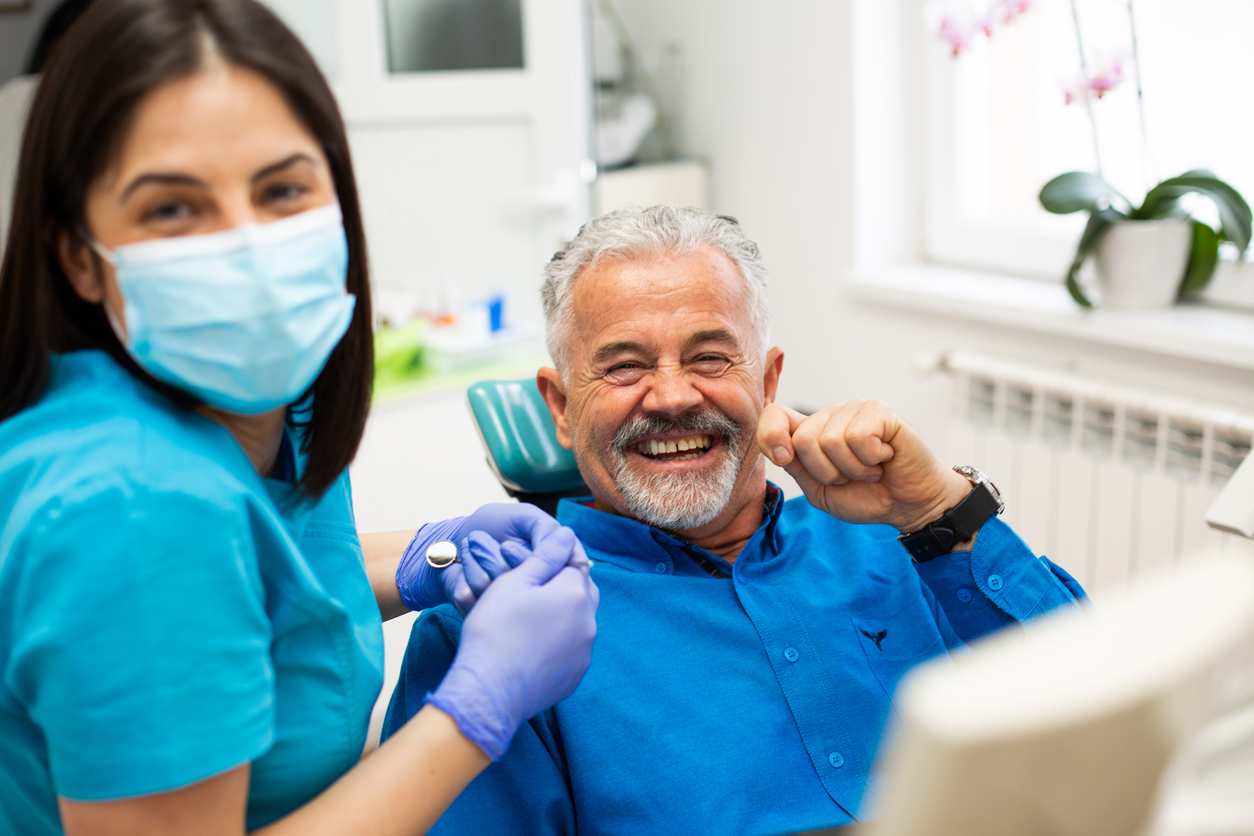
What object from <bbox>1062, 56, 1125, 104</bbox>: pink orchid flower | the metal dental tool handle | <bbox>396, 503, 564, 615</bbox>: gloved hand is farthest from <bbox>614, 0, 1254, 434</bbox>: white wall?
the metal dental tool handle

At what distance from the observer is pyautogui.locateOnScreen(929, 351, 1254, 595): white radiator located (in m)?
2.10

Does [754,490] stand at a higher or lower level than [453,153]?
lower

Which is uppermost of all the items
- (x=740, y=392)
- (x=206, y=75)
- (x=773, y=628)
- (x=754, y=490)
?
(x=206, y=75)

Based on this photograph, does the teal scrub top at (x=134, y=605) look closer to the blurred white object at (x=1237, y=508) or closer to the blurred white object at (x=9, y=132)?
the blurred white object at (x=1237, y=508)

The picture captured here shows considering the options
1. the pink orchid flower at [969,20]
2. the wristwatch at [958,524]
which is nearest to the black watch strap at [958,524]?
the wristwatch at [958,524]

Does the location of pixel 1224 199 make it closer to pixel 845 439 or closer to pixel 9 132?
pixel 845 439

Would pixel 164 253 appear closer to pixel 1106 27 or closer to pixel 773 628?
pixel 773 628

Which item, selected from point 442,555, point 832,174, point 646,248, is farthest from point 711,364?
point 832,174

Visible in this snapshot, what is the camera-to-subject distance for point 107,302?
0.80 m

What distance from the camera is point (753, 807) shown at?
1224 mm

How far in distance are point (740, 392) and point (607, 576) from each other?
1.06ft

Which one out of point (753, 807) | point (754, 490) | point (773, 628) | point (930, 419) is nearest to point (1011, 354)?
point (930, 419)

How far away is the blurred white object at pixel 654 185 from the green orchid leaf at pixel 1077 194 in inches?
49.8

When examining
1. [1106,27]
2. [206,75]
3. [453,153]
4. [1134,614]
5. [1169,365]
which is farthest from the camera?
[453,153]
